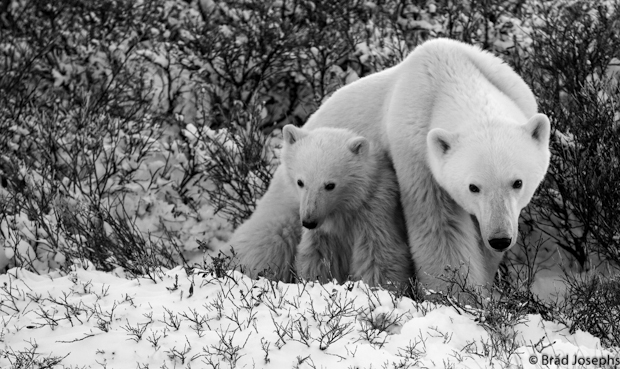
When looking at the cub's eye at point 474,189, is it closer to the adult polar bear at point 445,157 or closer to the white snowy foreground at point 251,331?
the adult polar bear at point 445,157

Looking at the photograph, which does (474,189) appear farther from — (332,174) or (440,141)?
(332,174)

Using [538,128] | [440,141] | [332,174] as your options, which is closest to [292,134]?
[332,174]

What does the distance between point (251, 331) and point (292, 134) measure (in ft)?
5.78

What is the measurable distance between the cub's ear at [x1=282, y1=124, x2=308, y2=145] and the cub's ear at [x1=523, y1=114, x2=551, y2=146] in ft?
4.72

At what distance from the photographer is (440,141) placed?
3.65 metres

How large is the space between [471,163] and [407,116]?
2.07 ft

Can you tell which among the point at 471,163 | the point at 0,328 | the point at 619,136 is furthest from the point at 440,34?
the point at 0,328

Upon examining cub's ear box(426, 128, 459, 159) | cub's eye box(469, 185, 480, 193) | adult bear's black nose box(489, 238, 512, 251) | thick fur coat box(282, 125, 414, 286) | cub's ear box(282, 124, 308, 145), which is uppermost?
cub's ear box(426, 128, 459, 159)

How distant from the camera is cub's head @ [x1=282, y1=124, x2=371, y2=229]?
165 inches

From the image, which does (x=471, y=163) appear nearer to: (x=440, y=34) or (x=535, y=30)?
(x=535, y=30)

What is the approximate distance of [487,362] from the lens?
281 centimetres

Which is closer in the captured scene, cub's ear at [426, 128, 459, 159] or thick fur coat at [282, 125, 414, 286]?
cub's ear at [426, 128, 459, 159]

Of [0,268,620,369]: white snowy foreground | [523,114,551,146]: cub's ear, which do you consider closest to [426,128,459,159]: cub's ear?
[523,114,551,146]: cub's ear

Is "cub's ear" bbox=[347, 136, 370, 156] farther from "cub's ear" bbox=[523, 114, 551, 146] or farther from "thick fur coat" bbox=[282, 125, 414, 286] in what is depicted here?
"cub's ear" bbox=[523, 114, 551, 146]
